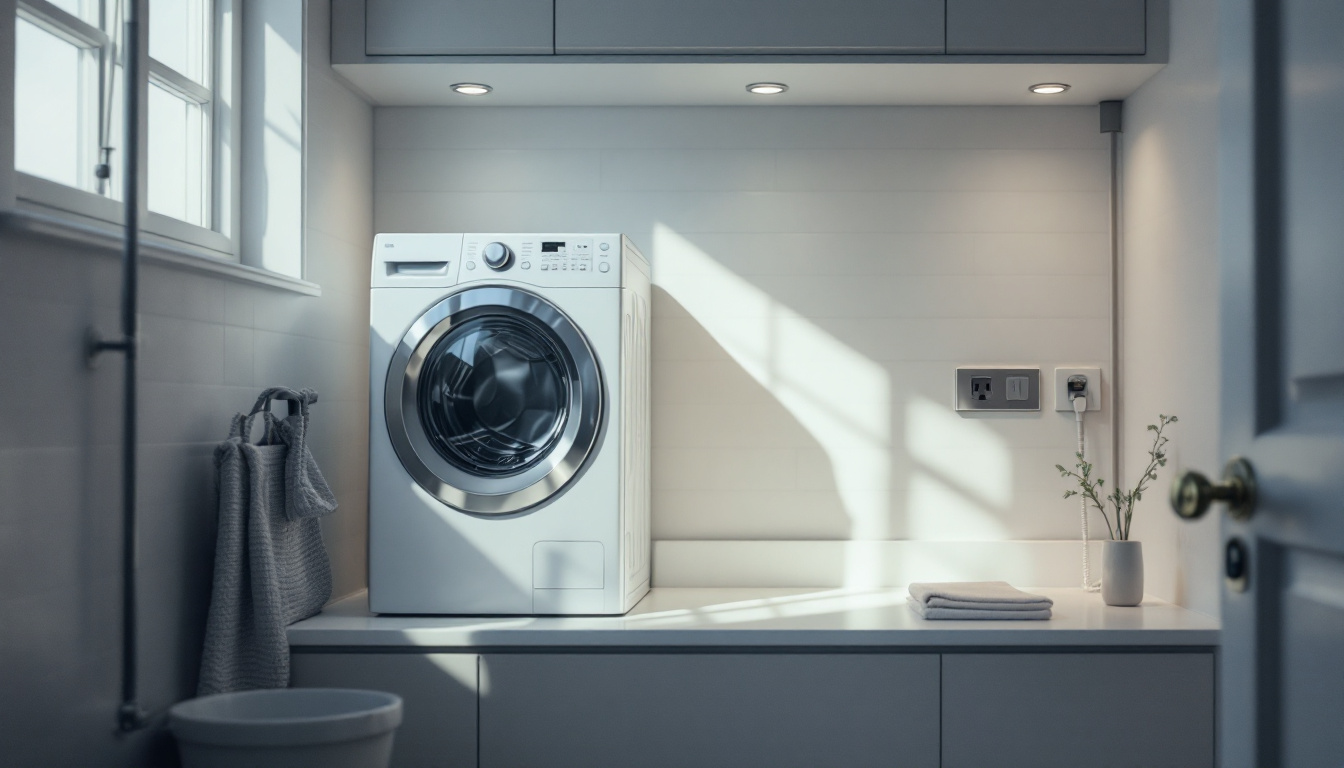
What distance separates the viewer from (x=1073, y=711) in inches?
90.0

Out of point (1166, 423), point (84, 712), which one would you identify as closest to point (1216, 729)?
point (1166, 423)

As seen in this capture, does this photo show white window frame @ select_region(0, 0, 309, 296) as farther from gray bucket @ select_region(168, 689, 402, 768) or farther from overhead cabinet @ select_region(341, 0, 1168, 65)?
gray bucket @ select_region(168, 689, 402, 768)

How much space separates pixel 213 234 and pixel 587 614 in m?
1.16

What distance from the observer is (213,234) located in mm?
2367

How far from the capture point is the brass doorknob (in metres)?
1.04

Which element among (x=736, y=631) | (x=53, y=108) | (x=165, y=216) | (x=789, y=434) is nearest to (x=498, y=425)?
(x=736, y=631)

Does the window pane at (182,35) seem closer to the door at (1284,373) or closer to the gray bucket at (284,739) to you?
the gray bucket at (284,739)

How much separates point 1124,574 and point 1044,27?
133cm

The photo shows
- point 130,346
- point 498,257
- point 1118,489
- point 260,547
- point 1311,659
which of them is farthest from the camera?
point 1118,489

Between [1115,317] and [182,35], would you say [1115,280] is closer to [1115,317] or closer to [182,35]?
[1115,317]

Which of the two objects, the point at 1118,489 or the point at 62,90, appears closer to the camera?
the point at 62,90

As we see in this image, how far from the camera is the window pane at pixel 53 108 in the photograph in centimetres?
177

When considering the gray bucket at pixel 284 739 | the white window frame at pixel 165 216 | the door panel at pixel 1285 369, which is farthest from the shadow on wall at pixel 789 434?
the door panel at pixel 1285 369

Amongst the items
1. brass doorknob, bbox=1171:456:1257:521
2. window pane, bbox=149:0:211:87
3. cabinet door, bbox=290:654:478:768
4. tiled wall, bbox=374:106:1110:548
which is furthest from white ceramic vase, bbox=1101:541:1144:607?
window pane, bbox=149:0:211:87
